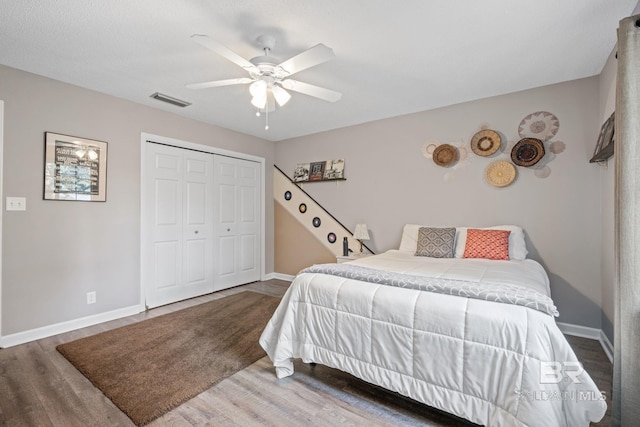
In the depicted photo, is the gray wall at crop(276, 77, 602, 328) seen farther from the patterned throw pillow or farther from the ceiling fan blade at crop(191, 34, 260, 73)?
the ceiling fan blade at crop(191, 34, 260, 73)

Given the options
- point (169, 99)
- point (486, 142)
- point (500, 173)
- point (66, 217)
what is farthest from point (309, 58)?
point (66, 217)

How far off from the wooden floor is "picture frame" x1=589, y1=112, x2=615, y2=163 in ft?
5.33

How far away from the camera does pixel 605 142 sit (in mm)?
2270

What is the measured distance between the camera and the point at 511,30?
1.98 metres

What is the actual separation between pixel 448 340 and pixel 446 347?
0.12 ft

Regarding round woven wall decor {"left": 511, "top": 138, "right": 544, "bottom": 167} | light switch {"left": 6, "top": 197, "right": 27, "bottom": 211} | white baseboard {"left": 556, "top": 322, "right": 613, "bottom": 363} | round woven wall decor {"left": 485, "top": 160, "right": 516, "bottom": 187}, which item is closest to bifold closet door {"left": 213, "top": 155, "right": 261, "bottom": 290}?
light switch {"left": 6, "top": 197, "right": 27, "bottom": 211}

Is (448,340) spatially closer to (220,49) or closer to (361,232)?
(220,49)

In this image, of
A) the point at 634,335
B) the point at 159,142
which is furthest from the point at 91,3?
the point at 634,335

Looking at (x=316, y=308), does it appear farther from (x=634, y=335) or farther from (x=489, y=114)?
(x=489, y=114)

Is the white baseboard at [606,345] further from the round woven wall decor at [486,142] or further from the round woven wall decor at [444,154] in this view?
the round woven wall decor at [444,154]

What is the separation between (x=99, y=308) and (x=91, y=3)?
2764 millimetres

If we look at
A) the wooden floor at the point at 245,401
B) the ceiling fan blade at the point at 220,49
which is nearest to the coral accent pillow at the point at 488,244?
the wooden floor at the point at 245,401

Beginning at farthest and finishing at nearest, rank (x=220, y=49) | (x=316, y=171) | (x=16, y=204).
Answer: (x=316, y=171) < (x=16, y=204) < (x=220, y=49)

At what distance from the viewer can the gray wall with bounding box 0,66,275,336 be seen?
8.18ft
